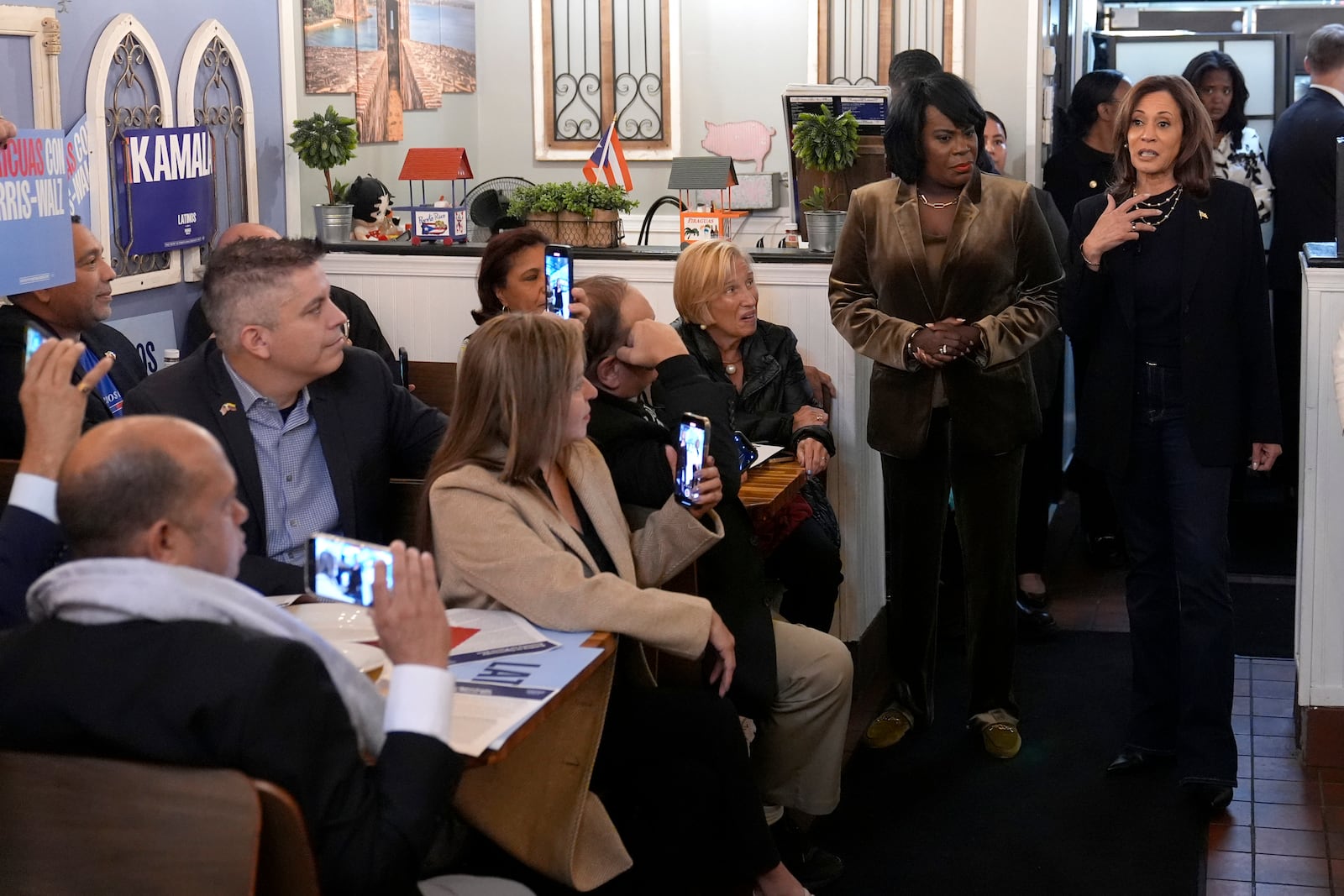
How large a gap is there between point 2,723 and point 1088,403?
8.25 feet

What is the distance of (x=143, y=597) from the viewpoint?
1629 mm

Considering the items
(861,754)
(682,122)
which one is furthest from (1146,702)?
(682,122)

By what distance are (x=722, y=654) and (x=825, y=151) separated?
2158mm

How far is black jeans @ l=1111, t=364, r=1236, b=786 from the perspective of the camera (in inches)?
134

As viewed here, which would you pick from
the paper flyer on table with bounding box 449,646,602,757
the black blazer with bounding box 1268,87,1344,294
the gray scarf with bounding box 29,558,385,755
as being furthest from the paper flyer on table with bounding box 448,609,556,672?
the black blazer with bounding box 1268,87,1344,294

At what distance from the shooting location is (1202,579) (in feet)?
11.2

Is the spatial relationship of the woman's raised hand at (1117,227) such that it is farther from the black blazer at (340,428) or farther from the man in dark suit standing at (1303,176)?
the man in dark suit standing at (1303,176)

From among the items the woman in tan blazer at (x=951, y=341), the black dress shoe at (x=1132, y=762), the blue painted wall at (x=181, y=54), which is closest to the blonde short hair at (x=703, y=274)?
the woman in tan blazer at (x=951, y=341)

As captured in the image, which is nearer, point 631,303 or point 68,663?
point 68,663

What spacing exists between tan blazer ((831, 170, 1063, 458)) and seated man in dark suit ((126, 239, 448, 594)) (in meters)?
1.34

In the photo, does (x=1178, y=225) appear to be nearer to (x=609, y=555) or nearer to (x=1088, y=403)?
(x=1088, y=403)

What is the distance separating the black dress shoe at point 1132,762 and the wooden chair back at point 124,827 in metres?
2.65

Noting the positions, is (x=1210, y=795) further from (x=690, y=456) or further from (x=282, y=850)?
(x=282, y=850)

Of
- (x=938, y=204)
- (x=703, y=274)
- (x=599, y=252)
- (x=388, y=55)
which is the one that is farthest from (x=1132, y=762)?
(x=388, y=55)
